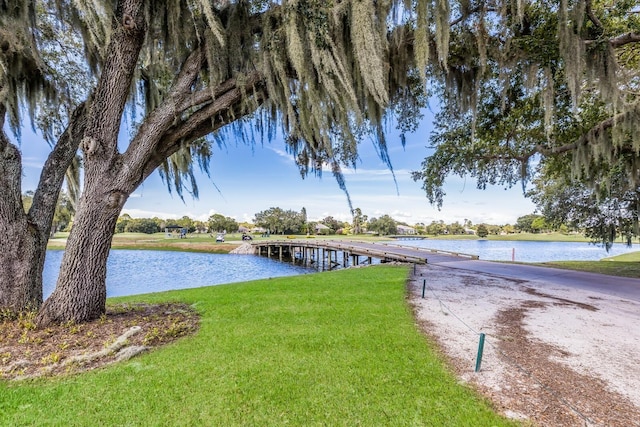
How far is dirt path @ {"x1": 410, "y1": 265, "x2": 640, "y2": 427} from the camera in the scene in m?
2.30

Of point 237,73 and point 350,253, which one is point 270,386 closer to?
point 237,73

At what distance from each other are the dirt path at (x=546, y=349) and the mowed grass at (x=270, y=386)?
0.35m

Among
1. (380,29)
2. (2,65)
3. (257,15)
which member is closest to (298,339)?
(380,29)

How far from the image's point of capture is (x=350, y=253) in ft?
71.6

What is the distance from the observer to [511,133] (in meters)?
7.64

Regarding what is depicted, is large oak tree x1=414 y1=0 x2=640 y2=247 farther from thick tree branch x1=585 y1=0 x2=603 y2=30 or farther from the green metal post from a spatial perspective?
the green metal post

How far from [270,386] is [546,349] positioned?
119 inches

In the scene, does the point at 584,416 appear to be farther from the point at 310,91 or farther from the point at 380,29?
the point at 380,29

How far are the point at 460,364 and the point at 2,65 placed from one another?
6252 mm

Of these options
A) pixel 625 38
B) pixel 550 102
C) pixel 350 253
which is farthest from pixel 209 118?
pixel 350 253

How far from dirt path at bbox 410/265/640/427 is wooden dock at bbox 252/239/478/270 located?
22.0 feet

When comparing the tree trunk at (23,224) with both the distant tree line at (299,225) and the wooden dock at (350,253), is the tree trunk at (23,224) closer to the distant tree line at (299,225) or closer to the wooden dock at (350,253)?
the wooden dock at (350,253)

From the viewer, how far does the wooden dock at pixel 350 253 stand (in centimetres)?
1462

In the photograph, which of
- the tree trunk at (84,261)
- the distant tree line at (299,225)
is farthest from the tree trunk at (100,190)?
the distant tree line at (299,225)
